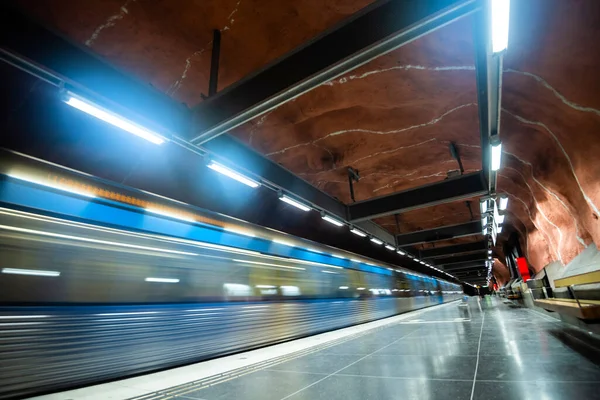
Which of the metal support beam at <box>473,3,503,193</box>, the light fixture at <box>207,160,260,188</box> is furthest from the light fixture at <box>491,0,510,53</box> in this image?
the light fixture at <box>207,160,260,188</box>

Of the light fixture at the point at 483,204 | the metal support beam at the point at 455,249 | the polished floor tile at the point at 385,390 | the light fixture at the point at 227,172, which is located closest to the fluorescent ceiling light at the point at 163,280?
the light fixture at the point at 227,172

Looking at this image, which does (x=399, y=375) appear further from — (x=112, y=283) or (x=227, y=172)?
(x=227, y=172)

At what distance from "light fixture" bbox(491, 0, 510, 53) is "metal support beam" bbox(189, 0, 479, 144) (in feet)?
0.42

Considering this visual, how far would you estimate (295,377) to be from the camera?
281 cm

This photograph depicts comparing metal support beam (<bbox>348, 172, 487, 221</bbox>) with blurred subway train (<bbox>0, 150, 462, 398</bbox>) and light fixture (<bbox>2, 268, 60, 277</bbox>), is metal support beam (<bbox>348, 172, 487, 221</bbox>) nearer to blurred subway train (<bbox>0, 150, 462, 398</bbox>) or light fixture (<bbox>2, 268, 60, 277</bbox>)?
blurred subway train (<bbox>0, 150, 462, 398</bbox>)

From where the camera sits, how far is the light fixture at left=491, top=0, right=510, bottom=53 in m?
1.90

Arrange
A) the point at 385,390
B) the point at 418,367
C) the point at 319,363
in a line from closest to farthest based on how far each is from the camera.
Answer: the point at 385,390, the point at 418,367, the point at 319,363

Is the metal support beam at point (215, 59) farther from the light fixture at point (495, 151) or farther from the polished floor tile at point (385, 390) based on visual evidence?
the light fixture at point (495, 151)

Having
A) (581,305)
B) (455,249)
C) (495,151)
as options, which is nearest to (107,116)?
(495,151)

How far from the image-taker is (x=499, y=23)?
2.01m

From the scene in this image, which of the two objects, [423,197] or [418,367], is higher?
[423,197]

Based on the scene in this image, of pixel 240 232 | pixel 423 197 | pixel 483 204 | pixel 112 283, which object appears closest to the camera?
pixel 112 283

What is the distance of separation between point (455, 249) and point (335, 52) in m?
17.2

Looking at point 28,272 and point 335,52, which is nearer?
point 335,52
